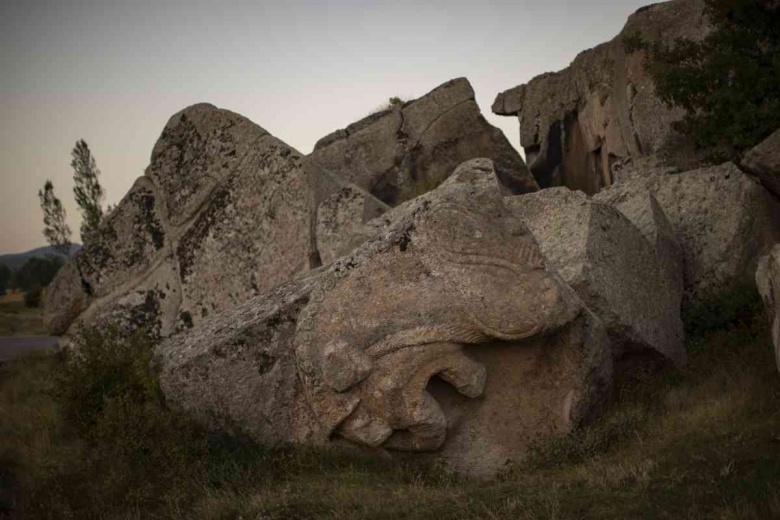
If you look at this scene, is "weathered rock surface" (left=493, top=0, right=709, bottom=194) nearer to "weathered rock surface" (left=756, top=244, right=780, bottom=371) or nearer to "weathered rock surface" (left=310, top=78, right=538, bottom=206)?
"weathered rock surface" (left=310, top=78, right=538, bottom=206)

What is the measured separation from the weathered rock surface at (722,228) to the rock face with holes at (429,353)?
272 cm

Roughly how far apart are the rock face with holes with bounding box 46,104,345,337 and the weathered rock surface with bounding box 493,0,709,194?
25.1 feet

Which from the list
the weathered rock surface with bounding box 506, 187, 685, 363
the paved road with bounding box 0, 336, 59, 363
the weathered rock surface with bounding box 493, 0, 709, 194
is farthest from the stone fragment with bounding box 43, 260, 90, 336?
the weathered rock surface with bounding box 493, 0, 709, 194

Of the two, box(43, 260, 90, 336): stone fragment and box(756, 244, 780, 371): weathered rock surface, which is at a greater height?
box(43, 260, 90, 336): stone fragment

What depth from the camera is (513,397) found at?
729 centimetres

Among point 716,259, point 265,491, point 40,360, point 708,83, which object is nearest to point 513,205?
point 716,259

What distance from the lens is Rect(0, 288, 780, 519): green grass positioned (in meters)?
5.05

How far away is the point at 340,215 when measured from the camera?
35.4 feet

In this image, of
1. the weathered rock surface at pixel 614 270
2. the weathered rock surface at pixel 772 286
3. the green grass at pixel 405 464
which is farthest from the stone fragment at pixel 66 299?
the weathered rock surface at pixel 772 286

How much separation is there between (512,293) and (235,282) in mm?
5434

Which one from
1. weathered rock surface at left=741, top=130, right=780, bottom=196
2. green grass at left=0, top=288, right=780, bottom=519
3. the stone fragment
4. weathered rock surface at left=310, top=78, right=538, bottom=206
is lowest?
green grass at left=0, top=288, right=780, bottom=519

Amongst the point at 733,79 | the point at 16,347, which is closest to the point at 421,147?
the point at 733,79

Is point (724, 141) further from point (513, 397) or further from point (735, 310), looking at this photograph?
point (513, 397)

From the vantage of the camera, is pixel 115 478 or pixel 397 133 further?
pixel 397 133
